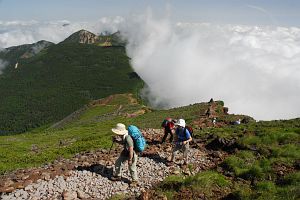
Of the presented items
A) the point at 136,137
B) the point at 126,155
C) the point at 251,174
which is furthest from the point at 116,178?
the point at 251,174

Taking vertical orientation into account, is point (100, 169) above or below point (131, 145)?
below

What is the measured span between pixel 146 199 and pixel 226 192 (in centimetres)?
375

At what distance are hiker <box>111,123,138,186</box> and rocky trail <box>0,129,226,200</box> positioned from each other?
355mm

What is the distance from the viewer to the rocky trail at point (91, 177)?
53.1ft

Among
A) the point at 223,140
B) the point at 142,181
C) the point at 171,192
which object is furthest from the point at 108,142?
the point at 171,192

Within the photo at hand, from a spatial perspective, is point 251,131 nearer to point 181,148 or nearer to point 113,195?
point 181,148

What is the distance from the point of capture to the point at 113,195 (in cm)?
1622

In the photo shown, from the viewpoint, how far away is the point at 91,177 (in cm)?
1762

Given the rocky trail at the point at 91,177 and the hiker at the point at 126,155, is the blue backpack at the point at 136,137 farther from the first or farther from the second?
the rocky trail at the point at 91,177

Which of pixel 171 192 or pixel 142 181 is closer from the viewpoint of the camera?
pixel 171 192

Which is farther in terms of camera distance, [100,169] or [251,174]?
[100,169]

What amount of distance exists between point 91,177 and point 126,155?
7.24ft

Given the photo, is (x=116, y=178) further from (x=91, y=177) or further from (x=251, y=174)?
(x=251, y=174)

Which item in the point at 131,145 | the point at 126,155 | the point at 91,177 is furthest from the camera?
the point at 91,177
